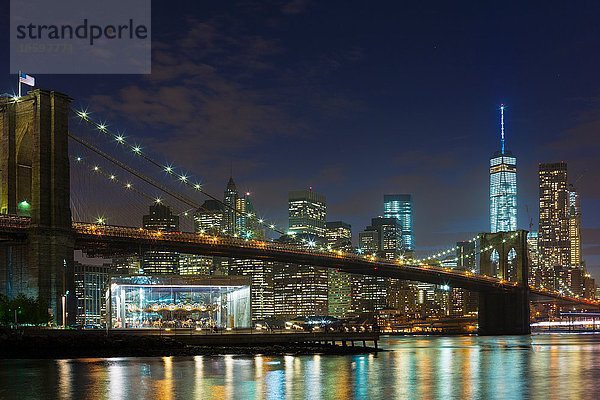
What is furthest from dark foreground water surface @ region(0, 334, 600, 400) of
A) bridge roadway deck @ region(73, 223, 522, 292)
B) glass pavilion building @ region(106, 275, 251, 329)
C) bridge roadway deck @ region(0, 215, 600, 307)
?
glass pavilion building @ region(106, 275, 251, 329)

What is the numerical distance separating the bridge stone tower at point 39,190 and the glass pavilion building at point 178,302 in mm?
17821

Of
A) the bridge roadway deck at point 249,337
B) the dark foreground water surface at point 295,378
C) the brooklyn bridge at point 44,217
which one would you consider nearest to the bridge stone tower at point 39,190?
the brooklyn bridge at point 44,217

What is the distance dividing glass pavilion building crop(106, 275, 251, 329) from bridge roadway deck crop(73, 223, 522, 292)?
26.5 ft

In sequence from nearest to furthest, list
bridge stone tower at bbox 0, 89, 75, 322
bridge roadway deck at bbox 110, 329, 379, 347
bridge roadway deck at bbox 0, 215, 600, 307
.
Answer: bridge roadway deck at bbox 110, 329, 379, 347, bridge stone tower at bbox 0, 89, 75, 322, bridge roadway deck at bbox 0, 215, 600, 307

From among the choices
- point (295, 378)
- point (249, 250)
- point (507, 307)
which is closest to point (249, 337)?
point (249, 250)

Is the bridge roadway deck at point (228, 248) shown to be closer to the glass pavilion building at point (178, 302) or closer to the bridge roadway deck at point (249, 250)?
the bridge roadway deck at point (249, 250)

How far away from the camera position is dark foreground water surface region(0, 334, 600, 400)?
135 ft

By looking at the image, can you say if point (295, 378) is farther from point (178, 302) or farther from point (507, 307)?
point (507, 307)

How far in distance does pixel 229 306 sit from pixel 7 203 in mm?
36842

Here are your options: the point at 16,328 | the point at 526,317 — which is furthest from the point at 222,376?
the point at 526,317

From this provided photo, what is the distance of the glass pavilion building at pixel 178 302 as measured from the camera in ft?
325

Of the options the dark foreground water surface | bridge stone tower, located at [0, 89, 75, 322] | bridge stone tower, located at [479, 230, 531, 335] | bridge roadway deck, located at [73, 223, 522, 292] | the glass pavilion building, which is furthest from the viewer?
bridge stone tower, located at [479, 230, 531, 335]

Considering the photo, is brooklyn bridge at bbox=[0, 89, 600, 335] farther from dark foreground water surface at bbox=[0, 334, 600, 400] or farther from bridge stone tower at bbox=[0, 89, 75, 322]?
dark foreground water surface at bbox=[0, 334, 600, 400]

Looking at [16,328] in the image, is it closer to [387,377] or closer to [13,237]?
[13,237]
